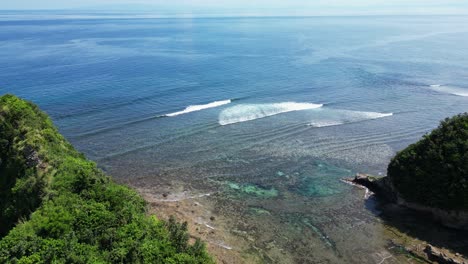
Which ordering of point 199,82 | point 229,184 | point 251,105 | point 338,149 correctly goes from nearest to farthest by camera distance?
1. point 229,184
2. point 338,149
3. point 251,105
4. point 199,82

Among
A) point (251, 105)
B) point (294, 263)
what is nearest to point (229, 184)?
point (294, 263)

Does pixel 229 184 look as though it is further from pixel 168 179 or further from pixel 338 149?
pixel 338 149

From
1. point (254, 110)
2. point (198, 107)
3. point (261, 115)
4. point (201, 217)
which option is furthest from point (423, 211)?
point (198, 107)

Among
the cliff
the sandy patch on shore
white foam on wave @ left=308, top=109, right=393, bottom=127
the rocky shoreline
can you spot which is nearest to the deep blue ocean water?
A: white foam on wave @ left=308, top=109, right=393, bottom=127

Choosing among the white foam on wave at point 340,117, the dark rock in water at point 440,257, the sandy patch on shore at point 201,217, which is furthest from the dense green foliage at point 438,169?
the white foam on wave at point 340,117

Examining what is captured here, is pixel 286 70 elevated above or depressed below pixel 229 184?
above

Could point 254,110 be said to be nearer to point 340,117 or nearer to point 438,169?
point 340,117

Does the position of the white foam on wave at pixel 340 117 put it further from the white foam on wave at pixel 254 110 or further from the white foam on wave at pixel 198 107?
the white foam on wave at pixel 198 107
